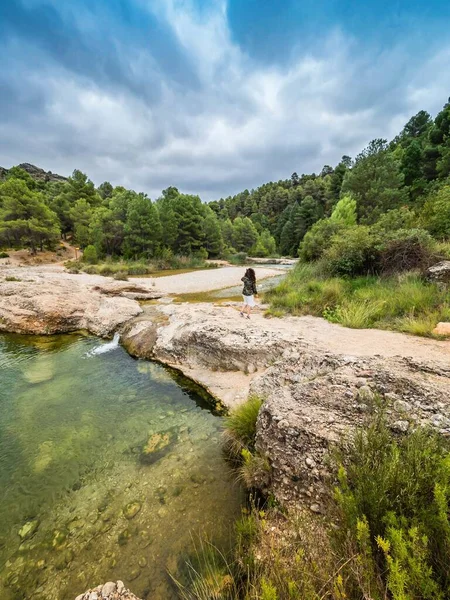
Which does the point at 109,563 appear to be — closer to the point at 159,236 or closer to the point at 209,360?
the point at 209,360

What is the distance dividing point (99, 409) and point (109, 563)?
9.40ft

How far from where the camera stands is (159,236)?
3034 cm

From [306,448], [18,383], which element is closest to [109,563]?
[306,448]

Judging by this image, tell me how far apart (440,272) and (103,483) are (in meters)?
9.48

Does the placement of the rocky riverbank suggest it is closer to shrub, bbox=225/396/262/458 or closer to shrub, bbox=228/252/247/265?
shrub, bbox=225/396/262/458

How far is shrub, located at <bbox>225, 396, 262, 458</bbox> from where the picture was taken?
368 centimetres

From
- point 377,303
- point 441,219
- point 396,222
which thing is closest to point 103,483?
point 377,303

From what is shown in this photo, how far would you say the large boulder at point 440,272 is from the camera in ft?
23.1

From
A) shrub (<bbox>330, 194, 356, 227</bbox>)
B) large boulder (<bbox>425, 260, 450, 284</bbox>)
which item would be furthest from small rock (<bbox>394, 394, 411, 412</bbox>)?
shrub (<bbox>330, 194, 356, 227</bbox>)

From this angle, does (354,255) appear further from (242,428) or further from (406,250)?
(242,428)

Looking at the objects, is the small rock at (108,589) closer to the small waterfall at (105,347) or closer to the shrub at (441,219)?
the small waterfall at (105,347)

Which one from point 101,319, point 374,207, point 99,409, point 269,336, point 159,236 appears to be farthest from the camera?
point 159,236

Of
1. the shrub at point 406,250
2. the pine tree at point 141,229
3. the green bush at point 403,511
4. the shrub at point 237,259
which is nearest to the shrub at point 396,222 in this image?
the shrub at point 406,250

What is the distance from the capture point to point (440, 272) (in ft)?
23.4
